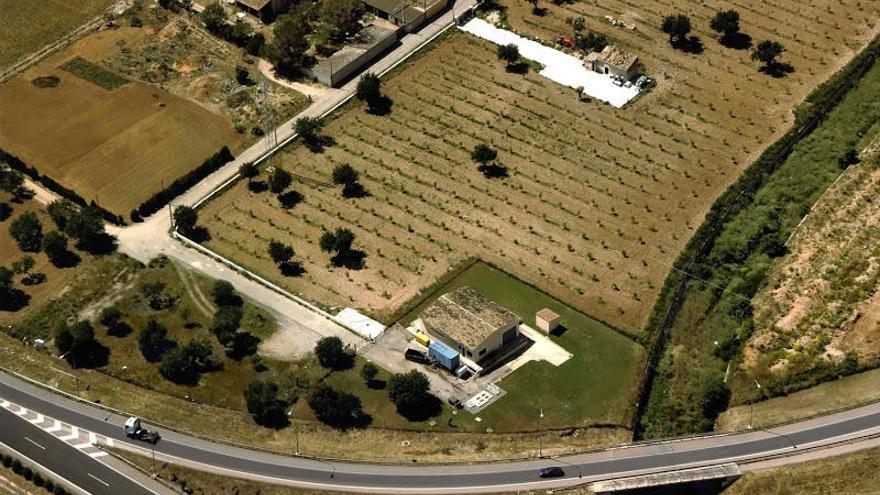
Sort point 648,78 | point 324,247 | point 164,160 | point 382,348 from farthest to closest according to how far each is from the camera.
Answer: point 648,78
point 164,160
point 324,247
point 382,348

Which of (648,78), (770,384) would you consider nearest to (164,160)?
(648,78)

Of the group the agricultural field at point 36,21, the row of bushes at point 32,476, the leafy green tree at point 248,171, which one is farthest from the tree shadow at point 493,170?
the agricultural field at point 36,21

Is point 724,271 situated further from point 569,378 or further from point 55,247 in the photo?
point 55,247

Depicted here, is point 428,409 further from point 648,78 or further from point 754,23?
point 754,23

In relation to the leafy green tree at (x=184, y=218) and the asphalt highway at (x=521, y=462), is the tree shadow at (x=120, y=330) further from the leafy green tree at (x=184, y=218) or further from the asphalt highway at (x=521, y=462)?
the asphalt highway at (x=521, y=462)

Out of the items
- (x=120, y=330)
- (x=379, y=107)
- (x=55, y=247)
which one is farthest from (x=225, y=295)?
(x=379, y=107)

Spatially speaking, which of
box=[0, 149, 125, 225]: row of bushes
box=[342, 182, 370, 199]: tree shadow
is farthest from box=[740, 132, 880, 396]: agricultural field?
box=[0, 149, 125, 225]: row of bushes

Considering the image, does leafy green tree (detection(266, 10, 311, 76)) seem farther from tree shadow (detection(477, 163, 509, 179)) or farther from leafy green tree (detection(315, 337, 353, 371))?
leafy green tree (detection(315, 337, 353, 371))
